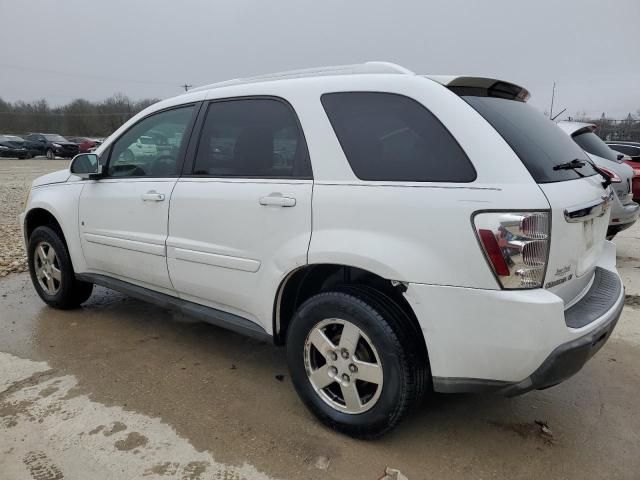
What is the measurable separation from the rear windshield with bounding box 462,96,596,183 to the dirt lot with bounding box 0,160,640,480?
4.46ft

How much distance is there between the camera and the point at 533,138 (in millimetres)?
2395

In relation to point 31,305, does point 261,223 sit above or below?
above

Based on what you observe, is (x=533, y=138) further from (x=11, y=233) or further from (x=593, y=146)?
(x=11, y=233)

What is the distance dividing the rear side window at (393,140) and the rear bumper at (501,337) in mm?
522

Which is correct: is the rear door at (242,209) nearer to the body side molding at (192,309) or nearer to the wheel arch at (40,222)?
the body side molding at (192,309)

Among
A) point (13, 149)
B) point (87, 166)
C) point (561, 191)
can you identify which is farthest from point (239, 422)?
point (13, 149)

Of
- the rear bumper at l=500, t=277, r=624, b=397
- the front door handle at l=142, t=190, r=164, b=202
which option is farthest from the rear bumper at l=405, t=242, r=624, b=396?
the front door handle at l=142, t=190, r=164, b=202

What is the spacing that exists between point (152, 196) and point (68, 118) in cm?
7418

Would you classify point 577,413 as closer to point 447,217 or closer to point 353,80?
point 447,217

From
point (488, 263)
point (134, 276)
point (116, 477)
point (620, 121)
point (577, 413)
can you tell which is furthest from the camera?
point (620, 121)

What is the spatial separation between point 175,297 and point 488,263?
2.23m

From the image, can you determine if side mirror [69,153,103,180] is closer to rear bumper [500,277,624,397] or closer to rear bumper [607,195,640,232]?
rear bumper [500,277,624,397]

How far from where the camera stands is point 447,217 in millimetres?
2090

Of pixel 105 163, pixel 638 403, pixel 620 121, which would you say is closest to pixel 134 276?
pixel 105 163
